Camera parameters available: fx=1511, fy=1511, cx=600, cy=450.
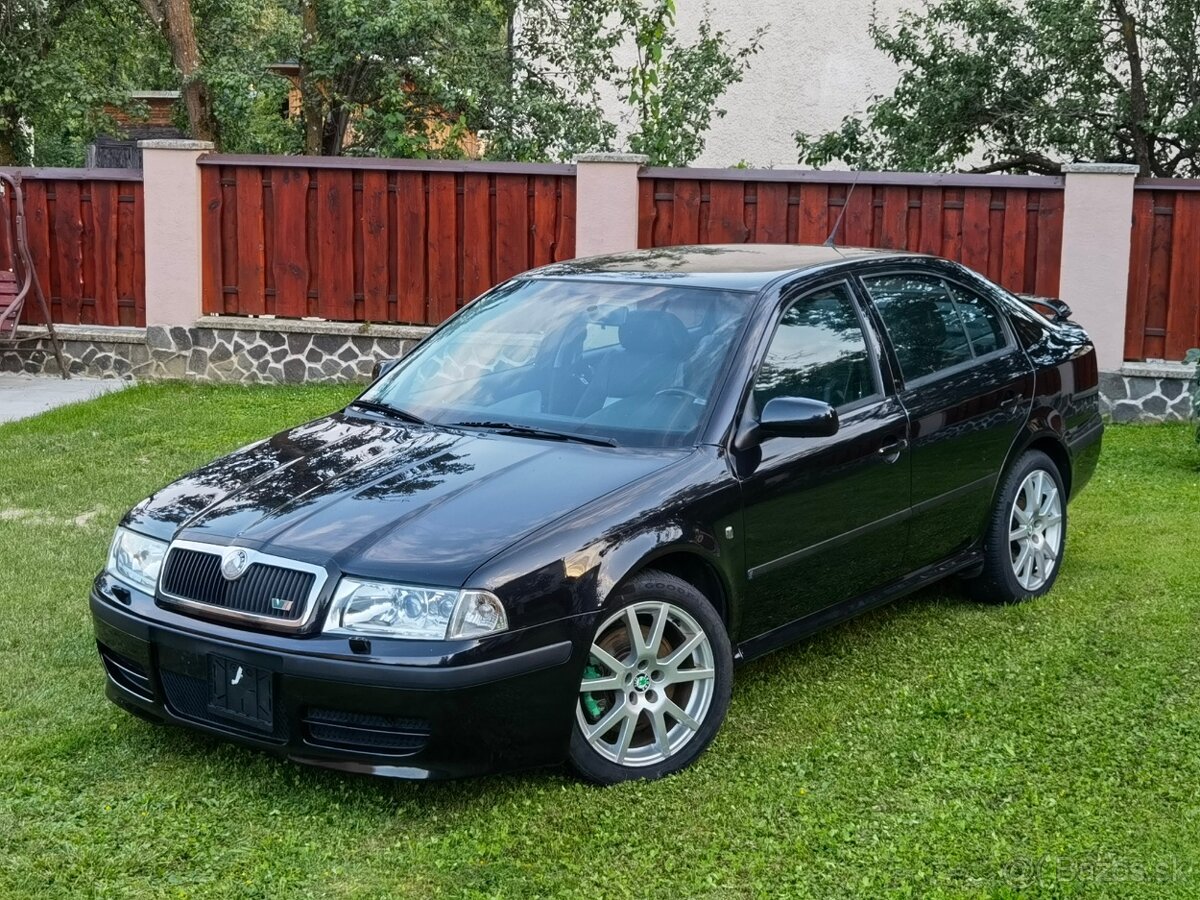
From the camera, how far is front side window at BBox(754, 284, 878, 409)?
5.31m

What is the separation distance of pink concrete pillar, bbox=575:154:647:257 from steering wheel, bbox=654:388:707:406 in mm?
7395

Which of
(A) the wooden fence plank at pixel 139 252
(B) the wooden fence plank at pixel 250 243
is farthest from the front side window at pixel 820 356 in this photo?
(A) the wooden fence plank at pixel 139 252

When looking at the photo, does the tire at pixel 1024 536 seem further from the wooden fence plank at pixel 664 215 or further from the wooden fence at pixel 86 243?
the wooden fence at pixel 86 243

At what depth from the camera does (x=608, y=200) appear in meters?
12.6

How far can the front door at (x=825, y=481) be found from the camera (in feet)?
16.8

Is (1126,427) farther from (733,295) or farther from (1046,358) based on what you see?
(733,295)

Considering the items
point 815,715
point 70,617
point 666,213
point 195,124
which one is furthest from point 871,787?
point 195,124

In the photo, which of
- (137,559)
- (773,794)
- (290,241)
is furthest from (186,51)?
(773,794)

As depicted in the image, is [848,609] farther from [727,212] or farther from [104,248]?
[104,248]

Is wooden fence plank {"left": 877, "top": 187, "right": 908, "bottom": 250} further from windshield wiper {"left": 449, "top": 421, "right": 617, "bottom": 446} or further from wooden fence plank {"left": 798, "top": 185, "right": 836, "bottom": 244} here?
windshield wiper {"left": 449, "top": 421, "right": 617, "bottom": 446}

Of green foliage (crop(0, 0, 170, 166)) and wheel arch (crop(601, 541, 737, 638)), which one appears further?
green foliage (crop(0, 0, 170, 166))

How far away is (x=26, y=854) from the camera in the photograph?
416 cm

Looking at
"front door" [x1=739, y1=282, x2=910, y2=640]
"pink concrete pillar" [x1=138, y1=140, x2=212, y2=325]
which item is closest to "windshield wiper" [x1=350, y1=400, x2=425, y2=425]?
"front door" [x1=739, y1=282, x2=910, y2=640]

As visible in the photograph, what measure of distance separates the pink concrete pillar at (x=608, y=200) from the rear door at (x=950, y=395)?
6.28m
